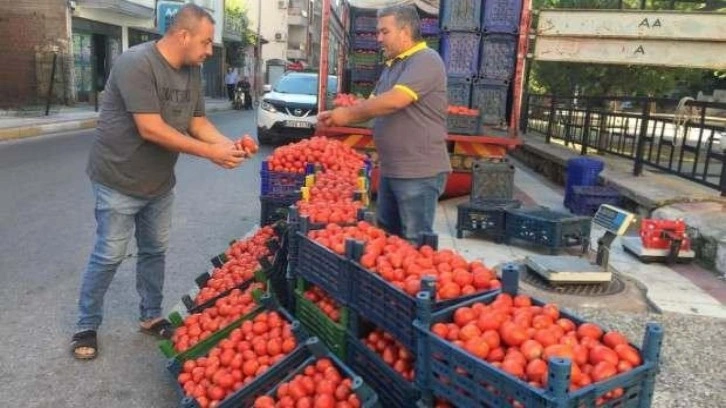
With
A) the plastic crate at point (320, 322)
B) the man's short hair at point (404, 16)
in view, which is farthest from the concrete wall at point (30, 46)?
the plastic crate at point (320, 322)

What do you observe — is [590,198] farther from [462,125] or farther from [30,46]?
[30,46]

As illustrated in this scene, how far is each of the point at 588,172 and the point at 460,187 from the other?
5.48 ft

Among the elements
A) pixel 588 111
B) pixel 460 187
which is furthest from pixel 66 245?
pixel 588 111

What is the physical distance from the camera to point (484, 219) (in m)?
6.79

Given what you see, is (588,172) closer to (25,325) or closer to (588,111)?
(588,111)

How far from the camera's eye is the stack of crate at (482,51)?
9211mm

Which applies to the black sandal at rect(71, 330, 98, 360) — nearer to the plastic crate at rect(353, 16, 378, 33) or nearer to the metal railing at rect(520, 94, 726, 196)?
the metal railing at rect(520, 94, 726, 196)

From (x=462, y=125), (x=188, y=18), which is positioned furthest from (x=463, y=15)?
(x=188, y=18)

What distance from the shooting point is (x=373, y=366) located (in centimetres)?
298

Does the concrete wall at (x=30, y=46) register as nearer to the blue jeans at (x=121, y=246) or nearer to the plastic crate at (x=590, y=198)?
the plastic crate at (x=590, y=198)

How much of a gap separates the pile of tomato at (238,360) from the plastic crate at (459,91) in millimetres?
6743

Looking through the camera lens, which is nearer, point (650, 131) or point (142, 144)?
point (142, 144)

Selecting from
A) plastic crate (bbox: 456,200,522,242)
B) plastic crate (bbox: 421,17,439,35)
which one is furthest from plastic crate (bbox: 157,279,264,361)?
plastic crate (bbox: 421,17,439,35)

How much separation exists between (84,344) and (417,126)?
2358 mm
